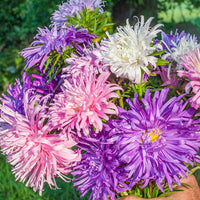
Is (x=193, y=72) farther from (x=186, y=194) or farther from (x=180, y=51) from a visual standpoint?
(x=186, y=194)

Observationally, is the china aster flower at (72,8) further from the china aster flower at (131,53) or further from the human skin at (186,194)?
the human skin at (186,194)

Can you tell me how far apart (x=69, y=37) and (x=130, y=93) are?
6.1 inches

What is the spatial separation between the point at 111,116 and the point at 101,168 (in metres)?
0.10

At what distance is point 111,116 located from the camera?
22.3 inches

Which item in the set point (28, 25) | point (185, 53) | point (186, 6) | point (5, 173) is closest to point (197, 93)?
point (185, 53)

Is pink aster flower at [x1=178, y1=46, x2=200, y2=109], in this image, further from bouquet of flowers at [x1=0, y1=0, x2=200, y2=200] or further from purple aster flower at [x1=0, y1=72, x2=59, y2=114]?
purple aster flower at [x1=0, y1=72, x2=59, y2=114]

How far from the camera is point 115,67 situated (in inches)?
19.7

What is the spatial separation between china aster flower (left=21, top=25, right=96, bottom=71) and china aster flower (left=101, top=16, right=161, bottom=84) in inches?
2.7

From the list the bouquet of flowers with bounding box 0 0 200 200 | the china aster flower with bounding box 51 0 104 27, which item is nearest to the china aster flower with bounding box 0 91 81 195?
the bouquet of flowers with bounding box 0 0 200 200

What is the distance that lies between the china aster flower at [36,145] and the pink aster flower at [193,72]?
22cm

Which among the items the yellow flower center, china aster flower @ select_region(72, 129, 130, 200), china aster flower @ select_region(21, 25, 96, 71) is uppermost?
china aster flower @ select_region(21, 25, 96, 71)

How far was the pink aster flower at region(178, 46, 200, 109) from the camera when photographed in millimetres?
479

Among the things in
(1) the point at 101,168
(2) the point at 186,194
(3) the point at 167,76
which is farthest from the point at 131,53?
(2) the point at 186,194

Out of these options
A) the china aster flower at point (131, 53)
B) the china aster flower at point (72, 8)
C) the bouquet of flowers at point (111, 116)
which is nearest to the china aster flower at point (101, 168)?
the bouquet of flowers at point (111, 116)
